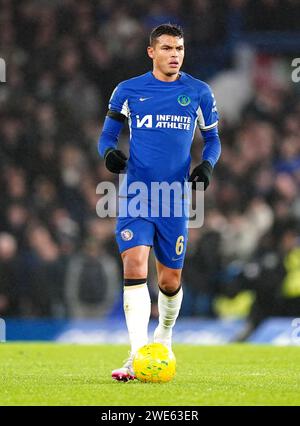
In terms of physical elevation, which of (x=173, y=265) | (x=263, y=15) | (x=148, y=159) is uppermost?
(x=263, y=15)

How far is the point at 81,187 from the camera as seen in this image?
1493 cm

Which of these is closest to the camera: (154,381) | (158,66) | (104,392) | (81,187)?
(104,392)

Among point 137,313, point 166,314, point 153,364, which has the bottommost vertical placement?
point 153,364

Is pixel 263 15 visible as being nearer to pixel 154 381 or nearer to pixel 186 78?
pixel 186 78

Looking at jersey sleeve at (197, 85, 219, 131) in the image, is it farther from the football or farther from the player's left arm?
the football

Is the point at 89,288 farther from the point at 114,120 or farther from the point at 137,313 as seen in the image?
the point at 137,313

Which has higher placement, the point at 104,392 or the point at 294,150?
the point at 294,150

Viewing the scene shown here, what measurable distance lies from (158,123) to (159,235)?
0.74m

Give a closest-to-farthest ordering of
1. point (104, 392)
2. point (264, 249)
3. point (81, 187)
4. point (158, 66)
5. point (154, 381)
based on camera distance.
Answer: point (104, 392), point (154, 381), point (158, 66), point (264, 249), point (81, 187)

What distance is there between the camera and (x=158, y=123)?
23.7 feet

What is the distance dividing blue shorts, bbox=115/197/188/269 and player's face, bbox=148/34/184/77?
3.25 feet

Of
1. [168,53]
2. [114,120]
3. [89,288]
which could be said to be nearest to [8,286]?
[89,288]

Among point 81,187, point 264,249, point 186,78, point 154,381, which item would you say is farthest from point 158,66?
point 81,187

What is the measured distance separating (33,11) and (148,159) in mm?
10604
